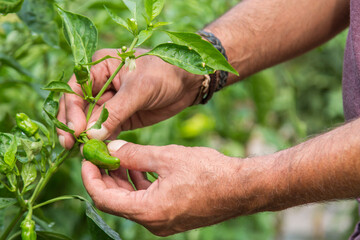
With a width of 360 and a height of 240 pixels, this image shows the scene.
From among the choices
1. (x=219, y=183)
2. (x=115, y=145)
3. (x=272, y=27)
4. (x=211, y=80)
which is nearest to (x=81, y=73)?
Result: (x=115, y=145)

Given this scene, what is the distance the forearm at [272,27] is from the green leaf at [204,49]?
1.30 feet

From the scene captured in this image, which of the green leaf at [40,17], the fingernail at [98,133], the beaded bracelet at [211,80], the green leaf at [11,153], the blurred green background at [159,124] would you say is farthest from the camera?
the blurred green background at [159,124]

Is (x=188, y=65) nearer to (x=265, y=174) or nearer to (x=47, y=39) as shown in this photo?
(x=265, y=174)

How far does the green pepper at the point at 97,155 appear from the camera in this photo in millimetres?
799

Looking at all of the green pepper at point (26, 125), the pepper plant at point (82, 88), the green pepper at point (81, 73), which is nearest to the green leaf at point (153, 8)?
the pepper plant at point (82, 88)

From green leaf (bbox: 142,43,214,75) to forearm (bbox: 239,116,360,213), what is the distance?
0.54 ft

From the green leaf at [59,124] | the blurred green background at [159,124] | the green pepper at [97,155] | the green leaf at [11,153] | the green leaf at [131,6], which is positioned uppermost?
the green leaf at [131,6]

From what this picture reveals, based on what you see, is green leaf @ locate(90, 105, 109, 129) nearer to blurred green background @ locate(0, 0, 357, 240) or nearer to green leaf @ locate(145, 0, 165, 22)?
green leaf @ locate(145, 0, 165, 22)

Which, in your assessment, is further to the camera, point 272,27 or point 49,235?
point 272,27

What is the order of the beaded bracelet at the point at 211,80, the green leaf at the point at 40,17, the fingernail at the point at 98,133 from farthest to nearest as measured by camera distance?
1. the beaded bracelet at the point at 211,80
2. the green leaf at the point at 40,17
3. the fingernail at the point at 98,133

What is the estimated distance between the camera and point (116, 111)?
2.88 ft

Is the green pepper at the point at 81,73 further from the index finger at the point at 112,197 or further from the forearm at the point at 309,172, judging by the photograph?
the forearm at the point at 309,172

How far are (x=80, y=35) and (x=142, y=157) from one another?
20cm

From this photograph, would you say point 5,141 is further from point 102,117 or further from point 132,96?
point 132,96
